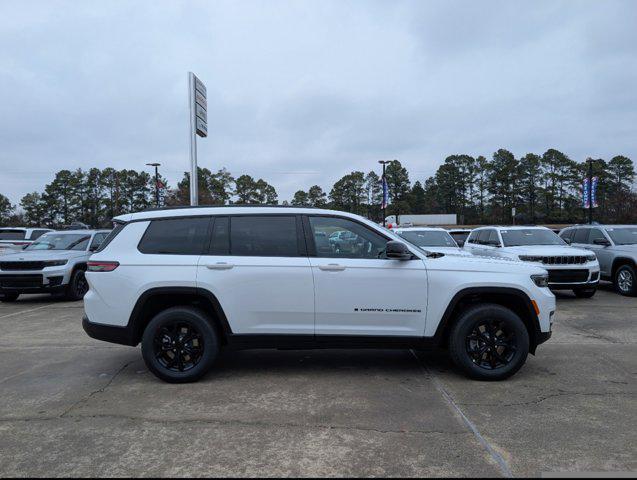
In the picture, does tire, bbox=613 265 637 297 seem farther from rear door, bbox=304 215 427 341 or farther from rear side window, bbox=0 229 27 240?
rear side window, bbox=0 229 27 240

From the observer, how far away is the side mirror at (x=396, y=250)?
4.64 meters

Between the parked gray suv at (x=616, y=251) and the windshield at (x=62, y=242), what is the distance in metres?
13.2

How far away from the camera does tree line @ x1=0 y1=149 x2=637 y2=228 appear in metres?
74.4

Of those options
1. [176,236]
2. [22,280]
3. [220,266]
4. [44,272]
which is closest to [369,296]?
[220,266]

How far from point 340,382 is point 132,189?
82.5 m

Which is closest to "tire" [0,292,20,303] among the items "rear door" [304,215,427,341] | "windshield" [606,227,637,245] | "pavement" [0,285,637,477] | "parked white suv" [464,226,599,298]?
"pavement" [0,285,637,477]

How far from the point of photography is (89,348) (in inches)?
253

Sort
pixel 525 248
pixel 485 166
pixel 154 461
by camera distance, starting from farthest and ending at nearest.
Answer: pixel 485 166 → pixel 525 248 → pixel 154 461

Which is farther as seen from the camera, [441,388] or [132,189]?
[132,189]

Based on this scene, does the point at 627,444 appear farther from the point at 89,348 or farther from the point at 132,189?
the point at 132,189

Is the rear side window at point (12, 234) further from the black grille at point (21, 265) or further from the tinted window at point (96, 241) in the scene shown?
the black grille at point (21, 265)

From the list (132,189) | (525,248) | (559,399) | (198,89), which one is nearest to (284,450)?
(559,399)

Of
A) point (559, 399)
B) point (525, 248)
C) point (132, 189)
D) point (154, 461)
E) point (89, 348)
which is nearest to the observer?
point (154, 461)

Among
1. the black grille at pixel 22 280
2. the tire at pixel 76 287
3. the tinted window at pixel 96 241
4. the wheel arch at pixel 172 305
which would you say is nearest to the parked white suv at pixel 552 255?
the wheel arch at pixel 172 305
